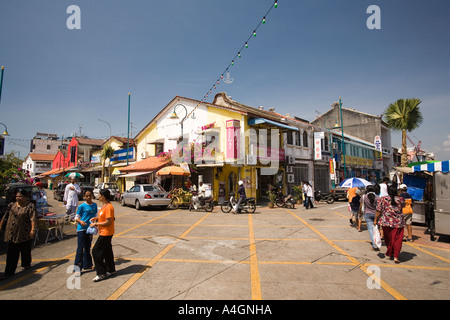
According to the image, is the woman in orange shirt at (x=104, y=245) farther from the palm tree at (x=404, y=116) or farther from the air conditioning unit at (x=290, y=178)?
the palm tree at (x=404, y=116)

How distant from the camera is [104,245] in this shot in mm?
4531

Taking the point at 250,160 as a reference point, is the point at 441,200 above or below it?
below

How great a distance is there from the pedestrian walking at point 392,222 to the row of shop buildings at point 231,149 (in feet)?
40.2

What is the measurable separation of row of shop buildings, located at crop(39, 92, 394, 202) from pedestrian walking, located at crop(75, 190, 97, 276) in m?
12.3

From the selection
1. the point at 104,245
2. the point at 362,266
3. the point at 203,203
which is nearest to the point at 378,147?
the point at 203,203

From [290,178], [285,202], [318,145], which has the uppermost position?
[318,145]

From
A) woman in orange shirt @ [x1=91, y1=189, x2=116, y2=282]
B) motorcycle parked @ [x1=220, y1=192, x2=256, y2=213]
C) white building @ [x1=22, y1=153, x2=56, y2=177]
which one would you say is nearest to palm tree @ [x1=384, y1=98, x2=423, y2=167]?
motorcycle parked @ [x1=220, y1=192, x2=256, y2=213]

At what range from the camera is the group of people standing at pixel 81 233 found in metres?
4.53

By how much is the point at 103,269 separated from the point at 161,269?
108 centimetres

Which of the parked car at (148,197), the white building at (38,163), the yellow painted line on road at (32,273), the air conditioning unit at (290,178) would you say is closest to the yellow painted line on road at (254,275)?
the yellow painted line on road at (32,273)

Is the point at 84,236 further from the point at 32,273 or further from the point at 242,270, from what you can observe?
the point at 242,270

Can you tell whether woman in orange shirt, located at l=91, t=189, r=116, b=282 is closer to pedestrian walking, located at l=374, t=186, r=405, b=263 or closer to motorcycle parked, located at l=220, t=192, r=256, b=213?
pedestrian walking, located at l=374, t=186, r=405, b=263

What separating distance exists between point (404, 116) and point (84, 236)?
2179 centimetres
